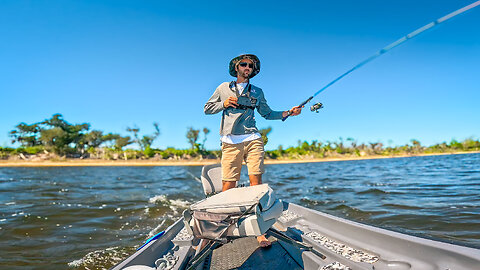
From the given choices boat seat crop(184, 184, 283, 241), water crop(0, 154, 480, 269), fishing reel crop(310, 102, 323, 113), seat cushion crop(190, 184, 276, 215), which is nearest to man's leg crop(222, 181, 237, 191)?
seat cushion crop(190, 184, 276, 215)

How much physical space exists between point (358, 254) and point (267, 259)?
0.92m

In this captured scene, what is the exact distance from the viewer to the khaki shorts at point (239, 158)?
10.4ft

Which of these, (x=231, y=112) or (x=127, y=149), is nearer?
(x=231, y=112)

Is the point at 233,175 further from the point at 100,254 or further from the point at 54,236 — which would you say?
the point at 54,236

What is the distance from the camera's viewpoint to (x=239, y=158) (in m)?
3.19

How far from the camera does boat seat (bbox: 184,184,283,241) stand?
188 cm

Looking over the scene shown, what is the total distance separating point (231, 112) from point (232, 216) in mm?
1574

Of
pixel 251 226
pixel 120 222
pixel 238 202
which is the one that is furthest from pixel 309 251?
pixel 120 222

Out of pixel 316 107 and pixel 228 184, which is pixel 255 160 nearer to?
pixel 228 184

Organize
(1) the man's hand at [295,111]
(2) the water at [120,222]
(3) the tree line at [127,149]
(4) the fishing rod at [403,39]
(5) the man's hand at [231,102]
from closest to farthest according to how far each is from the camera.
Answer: (4) the fishing rod at [403,39]
(5) the man's hand at [231,102]
(1) the man's hand at [295,111]
(2) the water at [120,222]
(3) the tree line at [127,149]

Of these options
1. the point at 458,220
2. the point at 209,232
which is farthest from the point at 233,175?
the point at 458,220

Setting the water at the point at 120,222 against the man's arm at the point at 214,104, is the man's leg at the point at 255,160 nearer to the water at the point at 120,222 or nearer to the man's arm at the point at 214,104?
the man's arm at the point at 214,104

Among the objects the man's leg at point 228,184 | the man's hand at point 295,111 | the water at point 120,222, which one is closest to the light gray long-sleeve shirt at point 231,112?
the man's hand at point 295,111

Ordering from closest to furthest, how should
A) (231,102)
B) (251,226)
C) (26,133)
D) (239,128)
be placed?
(251,226)
(231,102)
(239,128)
(26,133)
